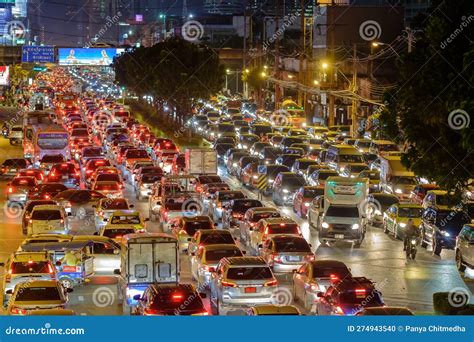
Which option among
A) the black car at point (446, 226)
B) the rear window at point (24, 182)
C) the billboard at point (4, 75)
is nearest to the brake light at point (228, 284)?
the black car at point (446, 226)

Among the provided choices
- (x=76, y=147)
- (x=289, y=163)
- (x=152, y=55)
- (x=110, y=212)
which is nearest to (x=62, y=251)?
(x=110, y=212)

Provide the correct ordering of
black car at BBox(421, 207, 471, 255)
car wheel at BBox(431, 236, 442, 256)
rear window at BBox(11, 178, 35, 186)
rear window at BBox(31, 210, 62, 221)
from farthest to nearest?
rear window at BBox(11, 178, 35, 186) → rear window at BBox(31, 210, 62, 221) → car wheel at BBox(431, 236, 442, 256) → black car at BBox(421, 207, 471, 255)

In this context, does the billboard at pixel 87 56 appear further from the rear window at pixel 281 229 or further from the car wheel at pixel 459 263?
the car wheel at pixel 459 263

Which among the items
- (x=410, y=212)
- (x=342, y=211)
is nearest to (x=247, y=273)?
(x=342, y=211)

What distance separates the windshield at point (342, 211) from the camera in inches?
1548

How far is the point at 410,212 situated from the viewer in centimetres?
4034

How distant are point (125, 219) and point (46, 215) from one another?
9.75ft

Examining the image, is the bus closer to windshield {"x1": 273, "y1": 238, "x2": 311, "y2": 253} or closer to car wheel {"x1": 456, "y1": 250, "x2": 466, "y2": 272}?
windshield {"x1": 273, "y1": 238, "x2": 311, "y2": 253}

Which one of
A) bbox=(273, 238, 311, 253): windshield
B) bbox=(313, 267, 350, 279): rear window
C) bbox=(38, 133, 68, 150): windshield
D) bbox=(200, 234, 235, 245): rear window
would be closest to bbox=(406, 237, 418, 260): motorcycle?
bbox=(273, 238, 311, 253): windshield

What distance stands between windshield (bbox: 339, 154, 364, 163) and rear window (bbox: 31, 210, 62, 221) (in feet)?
73.7

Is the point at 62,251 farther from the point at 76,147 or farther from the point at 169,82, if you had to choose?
the point at 169,82

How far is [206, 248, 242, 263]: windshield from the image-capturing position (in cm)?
3028

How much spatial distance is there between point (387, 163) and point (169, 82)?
48.0m

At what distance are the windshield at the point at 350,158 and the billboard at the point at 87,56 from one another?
263 feet
